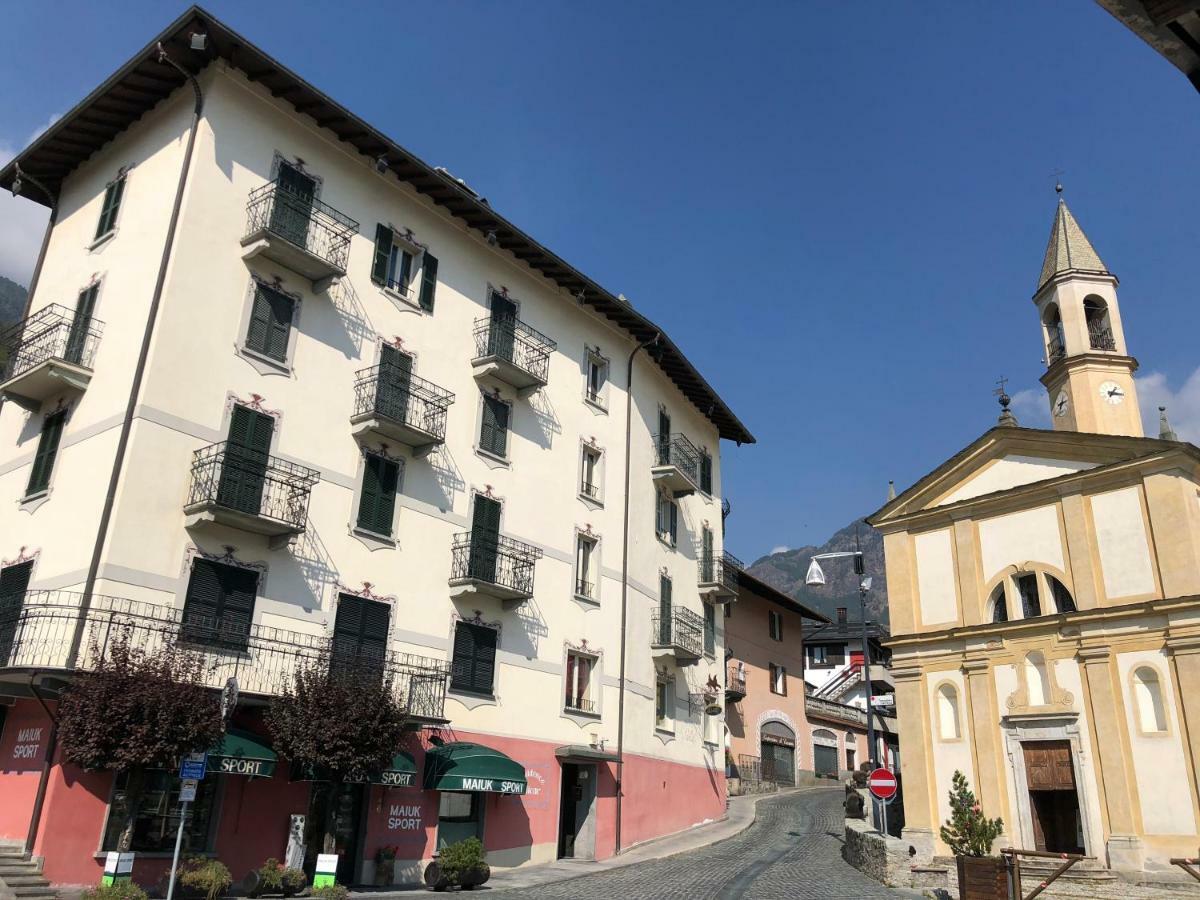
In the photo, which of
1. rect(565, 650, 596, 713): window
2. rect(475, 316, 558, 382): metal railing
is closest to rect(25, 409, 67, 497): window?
rect(475, 316, 558, 382): metal railing

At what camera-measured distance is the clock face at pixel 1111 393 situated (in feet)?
101

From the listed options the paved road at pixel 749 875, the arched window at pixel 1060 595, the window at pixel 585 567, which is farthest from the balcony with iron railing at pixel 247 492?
the arched window at pixel 1060 595

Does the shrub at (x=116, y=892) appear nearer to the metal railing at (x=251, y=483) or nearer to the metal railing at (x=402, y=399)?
the metal railing at (x=251, y=483)

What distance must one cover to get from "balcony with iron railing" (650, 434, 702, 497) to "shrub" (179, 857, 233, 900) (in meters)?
20.6

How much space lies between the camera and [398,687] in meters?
22.2

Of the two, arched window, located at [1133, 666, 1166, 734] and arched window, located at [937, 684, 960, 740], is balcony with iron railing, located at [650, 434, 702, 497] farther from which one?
arched window, located at [1133, 666, 1166, 734]

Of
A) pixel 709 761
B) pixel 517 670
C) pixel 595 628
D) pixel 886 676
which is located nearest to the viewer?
pixel 517 670

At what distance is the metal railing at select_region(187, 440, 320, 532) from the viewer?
751 inches

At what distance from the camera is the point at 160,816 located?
17.7m

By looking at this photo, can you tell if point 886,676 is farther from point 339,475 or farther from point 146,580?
point 146,580

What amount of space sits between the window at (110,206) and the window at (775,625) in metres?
37.5

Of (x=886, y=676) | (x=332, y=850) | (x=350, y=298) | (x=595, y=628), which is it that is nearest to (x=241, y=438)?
(x=350, y=298)

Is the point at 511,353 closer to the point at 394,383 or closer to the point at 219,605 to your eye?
the point at 394,383

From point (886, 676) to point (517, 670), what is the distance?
125 ft
